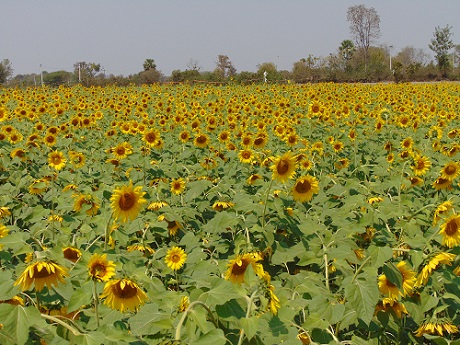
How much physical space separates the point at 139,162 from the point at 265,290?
3323 mm

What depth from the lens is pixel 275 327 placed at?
1508 mm

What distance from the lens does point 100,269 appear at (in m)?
1.68

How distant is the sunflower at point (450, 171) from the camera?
12.6 feet

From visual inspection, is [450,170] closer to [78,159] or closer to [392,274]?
[392,274]

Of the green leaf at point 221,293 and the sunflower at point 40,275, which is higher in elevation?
the sunflower at point 40,275

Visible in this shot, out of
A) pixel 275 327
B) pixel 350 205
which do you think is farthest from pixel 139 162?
pixel 275 327

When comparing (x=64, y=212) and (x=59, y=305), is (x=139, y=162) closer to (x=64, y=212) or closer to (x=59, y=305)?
(x=64, y=212)

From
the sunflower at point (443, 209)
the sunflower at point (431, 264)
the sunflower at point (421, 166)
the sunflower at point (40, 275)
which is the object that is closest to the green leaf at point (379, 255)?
the sunflower at point (431, 264)

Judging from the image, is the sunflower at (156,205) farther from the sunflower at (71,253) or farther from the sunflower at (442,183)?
the sunflower at (442,183)

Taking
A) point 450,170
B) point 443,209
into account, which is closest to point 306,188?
point 443,209

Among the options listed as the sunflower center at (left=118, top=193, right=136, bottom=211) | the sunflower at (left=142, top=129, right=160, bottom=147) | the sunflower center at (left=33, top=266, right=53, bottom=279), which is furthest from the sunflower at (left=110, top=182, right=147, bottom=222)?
the sunflower at (left=142, top=129, right=160, bottom=147)

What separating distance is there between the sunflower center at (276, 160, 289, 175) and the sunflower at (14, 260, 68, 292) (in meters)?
1.62

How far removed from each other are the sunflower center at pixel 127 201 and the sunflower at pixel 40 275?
2.55 feet

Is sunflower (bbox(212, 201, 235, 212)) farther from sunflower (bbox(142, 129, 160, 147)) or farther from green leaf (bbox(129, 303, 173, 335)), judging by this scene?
sunflower (bbox(142, 129, 160, 147))
